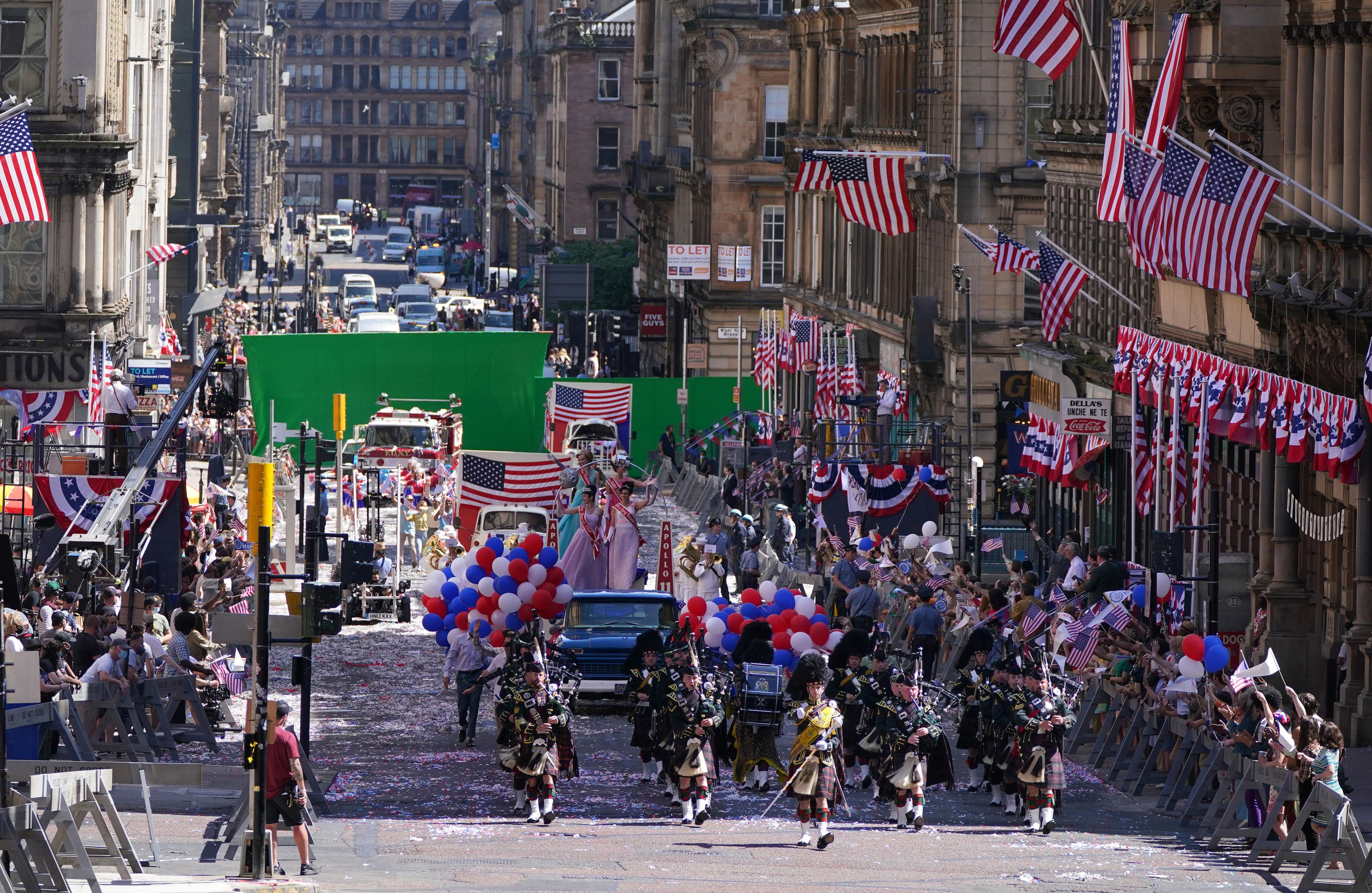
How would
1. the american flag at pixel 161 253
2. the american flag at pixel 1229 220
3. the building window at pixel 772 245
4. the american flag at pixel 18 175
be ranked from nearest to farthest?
1. the american flag at pixel 1229 220
2. the american flag at pixel 18 175
3. the american flag at pixel 161 253
4. the building window at pixel 772 245

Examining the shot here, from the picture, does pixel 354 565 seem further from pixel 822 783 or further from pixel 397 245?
pixel 397 245

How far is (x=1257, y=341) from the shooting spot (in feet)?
100

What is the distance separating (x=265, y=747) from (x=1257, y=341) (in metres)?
15.5

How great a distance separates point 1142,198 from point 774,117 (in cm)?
4215

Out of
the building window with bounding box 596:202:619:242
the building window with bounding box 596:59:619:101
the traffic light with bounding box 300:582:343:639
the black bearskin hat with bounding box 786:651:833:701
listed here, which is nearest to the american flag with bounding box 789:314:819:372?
the black bearskin hat with bounding box 786:651:833:701

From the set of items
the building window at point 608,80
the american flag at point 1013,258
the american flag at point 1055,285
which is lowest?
the american flag at point 1055,285

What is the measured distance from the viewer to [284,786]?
63.5ft

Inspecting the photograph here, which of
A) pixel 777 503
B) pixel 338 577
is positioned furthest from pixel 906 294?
pixel 338 577

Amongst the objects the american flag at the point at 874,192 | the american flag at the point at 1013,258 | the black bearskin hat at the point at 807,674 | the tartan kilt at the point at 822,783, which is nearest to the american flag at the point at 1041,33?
the american flag at the point at 1013,258

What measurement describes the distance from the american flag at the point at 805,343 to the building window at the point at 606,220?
51590 millimetres

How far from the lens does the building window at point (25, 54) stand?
45.9 m

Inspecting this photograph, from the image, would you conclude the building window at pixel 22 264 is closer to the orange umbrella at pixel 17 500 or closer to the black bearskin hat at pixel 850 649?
the orange umbrella at pixel 17 500

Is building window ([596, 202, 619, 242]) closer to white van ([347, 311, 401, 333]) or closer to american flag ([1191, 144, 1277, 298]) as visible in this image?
white van ([347, 311, 401, 333])

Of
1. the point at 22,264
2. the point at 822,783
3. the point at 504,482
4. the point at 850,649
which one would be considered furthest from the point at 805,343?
the point at 822,783
